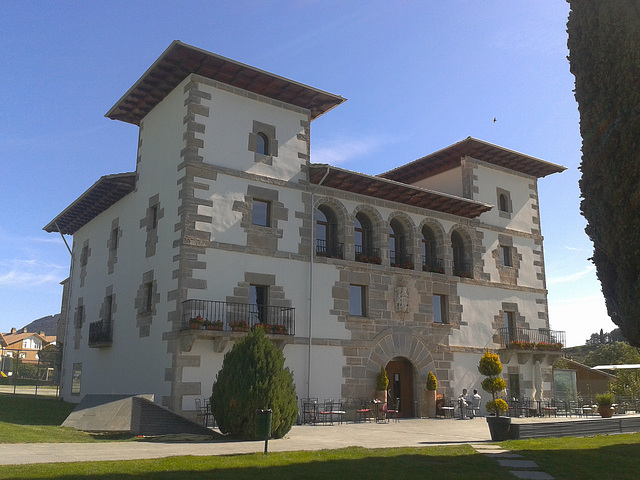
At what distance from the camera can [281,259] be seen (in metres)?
19.2

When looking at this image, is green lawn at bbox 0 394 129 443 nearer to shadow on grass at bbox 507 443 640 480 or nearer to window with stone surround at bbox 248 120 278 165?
shadow on grass at bbox 507 443 640 480

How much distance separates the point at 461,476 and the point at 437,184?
764 inches

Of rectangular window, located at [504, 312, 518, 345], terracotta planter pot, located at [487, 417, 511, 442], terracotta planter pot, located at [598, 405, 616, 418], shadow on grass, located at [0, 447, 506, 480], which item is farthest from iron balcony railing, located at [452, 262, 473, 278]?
shadow on grass, located at [0, 447, 506, 480]

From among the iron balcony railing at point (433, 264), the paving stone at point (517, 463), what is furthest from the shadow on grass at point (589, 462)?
the iron balcony railing at point (433, 264)

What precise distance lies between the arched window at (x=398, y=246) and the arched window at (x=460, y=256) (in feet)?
8.16

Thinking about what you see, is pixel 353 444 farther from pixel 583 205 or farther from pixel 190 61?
pixel 190 61

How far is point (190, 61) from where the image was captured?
60.4 ft

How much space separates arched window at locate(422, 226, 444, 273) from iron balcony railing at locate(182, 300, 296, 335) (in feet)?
22.3

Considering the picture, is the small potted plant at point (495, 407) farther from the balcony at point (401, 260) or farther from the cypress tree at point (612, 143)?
the balcony at point (401, 260)

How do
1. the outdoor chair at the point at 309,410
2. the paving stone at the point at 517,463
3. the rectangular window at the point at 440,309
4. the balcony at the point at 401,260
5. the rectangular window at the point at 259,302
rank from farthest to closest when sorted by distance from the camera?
1. the rectangular window at the point at 440,309
2. the balcony at the point at 401,260
3. the rectangular window at the point at 259,302
4. the outdoor chair at the point at 309,410
5. the paving stone at the point at 517,463

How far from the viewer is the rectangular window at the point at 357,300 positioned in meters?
20.9

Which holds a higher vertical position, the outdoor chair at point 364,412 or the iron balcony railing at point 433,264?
the iron balcony railing at point 433,264

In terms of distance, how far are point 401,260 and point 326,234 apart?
3423 mm

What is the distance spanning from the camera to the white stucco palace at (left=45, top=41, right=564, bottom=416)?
1800 cm
